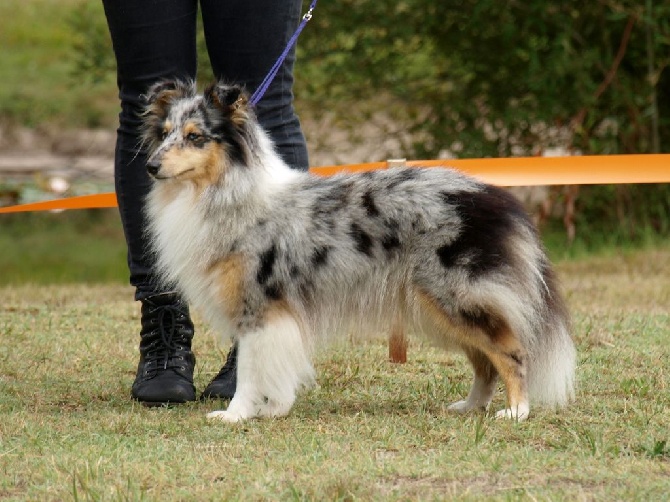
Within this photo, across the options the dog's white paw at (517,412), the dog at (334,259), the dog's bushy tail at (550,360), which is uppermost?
the dog at (334,259)

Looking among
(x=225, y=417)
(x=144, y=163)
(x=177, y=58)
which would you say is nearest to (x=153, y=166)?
(x=144, y=163)

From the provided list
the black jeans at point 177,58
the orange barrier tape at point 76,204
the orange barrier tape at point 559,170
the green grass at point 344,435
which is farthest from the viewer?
the orange barrier tape at point 76,204

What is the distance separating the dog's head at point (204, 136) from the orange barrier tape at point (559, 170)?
200cm

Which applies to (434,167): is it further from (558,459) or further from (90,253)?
(90,253)

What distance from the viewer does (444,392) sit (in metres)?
4.36

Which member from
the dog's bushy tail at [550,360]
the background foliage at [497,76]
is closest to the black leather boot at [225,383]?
the dog's bushy tail at [550,360]

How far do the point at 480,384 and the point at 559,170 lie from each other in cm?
225

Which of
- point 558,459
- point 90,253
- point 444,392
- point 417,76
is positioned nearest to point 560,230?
point 417,76

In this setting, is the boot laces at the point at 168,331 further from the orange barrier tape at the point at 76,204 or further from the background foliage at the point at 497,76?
the background foliage at the point at 497,76

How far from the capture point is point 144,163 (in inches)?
168

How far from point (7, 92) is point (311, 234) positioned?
10.2 metres

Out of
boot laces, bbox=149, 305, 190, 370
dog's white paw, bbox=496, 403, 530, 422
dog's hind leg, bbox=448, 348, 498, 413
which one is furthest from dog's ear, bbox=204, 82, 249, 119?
dog's white paw, bbox=496, 403, 530, 422

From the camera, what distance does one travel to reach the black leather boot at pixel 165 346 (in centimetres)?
424

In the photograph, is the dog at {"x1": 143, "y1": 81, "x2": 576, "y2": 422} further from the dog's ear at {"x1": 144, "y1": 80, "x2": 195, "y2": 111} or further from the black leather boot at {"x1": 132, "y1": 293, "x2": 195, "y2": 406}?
the black leather boot at {"x1": 132, "y1": 293, "x2": 195, "y2": 406}
